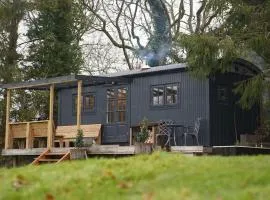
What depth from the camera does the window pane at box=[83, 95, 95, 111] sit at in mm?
22828

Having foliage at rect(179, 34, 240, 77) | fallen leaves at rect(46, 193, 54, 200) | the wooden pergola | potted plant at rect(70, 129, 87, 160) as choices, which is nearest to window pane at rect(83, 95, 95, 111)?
the wooden pergola

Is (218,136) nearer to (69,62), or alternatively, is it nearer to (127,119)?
(127,119)

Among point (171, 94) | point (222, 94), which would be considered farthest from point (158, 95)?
point (222, 94)

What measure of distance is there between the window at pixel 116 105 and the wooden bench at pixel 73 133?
0.67m

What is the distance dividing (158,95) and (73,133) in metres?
3.81

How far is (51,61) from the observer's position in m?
29.2

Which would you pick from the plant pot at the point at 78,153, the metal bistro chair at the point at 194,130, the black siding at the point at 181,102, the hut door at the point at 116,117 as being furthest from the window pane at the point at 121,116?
the plant pot at the point at 78,153

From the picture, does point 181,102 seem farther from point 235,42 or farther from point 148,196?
point 148,196

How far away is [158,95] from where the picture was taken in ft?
66.9

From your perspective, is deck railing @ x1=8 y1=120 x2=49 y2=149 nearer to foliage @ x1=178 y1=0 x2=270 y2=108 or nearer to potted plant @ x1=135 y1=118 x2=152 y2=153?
potted plant @ x1=135 y1=118 x2=152 y2=153

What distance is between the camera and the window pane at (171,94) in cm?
1980

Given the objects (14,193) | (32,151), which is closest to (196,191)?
(14,193)

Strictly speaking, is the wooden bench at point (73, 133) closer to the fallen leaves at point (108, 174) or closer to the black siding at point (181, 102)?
the black siding at point (181, 102)

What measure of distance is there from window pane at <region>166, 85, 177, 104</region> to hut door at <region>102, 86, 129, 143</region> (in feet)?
7.28
